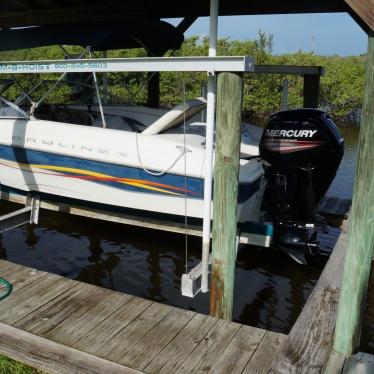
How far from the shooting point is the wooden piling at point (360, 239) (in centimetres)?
248

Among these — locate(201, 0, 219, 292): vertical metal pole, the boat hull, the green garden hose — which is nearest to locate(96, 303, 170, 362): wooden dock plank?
locate(201, 0, 219, 292): vertical metal pole

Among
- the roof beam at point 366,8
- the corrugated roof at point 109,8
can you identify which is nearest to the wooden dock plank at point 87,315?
the roof beam at point 366,8

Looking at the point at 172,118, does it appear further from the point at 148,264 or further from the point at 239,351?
the point at 239,351

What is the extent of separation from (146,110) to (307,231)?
3072 mm

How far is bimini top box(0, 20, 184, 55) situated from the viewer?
5.50 m

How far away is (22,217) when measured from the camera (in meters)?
5.43

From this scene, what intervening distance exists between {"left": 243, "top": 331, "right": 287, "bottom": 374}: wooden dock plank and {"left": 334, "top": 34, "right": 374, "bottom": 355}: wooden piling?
1.38ft

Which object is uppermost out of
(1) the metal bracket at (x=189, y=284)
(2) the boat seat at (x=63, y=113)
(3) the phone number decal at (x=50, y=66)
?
(3) the phone number decal at (x=50, y=66)

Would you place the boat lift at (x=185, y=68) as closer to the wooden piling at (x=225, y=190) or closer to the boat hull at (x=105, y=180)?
the wooden piling at (x=225, y=190)

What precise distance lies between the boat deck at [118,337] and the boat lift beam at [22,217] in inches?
60.6

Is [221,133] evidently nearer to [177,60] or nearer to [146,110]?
[177,60]

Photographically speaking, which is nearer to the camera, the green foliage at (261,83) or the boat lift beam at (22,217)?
the boat lift beam at (22,217)

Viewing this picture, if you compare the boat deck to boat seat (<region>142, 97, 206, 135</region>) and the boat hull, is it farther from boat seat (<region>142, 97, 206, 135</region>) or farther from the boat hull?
boat seat (<region>142, 97, 206, 135</region>)

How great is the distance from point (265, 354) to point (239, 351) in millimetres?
177
